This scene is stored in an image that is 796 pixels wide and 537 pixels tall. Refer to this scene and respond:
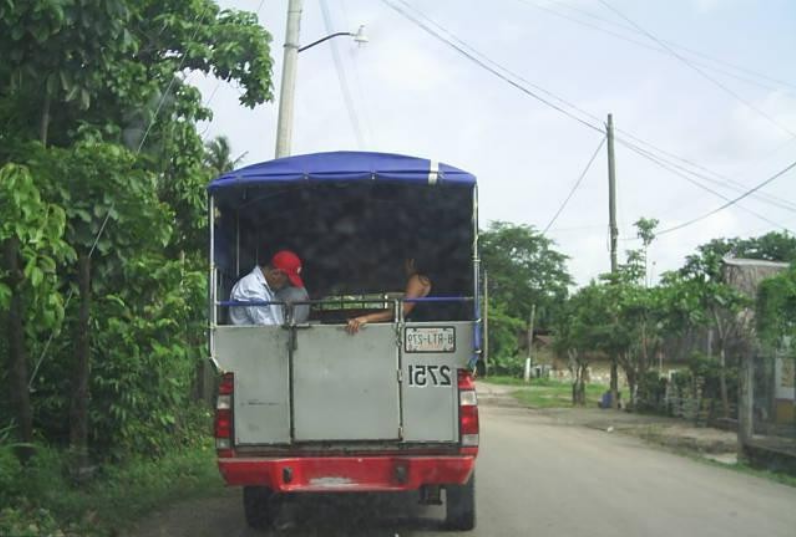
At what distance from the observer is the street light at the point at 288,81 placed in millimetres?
14023

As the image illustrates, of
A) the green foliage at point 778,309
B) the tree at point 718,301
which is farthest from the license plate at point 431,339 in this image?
the tree at point 718,301

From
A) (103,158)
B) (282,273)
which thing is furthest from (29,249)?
(282,273)

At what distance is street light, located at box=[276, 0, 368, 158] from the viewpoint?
14.0 meters

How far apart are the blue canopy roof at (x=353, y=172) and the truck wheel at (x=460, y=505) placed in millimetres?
2443

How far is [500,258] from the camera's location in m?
60.9

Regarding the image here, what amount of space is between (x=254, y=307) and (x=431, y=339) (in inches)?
59.7

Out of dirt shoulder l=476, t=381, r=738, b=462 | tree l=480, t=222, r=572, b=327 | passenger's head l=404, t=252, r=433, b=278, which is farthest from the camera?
tree l=480, t=222, r=572, b=327

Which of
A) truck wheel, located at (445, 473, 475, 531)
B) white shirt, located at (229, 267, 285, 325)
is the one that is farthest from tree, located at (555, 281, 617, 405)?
white shirt, located at (229, 267, 285, 325)

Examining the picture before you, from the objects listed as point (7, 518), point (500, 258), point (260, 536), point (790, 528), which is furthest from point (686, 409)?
point (500, 258)

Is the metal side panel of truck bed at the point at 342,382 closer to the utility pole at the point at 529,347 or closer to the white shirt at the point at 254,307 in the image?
the white shirt at the point at 254,307

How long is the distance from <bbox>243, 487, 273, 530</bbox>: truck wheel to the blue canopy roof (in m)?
2.48

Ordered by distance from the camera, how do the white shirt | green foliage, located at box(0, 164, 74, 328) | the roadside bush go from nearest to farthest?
green foliage, located at box(0, 164, 74, 328) → the white shirt → the roadside bush

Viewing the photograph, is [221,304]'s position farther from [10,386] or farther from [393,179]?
[10,386]

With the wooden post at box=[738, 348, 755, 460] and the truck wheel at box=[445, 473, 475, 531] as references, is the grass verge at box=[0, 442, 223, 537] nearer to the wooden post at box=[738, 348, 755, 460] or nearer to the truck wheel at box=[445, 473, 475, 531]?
the truck wheel at box=[445, 473, 475, 531]
